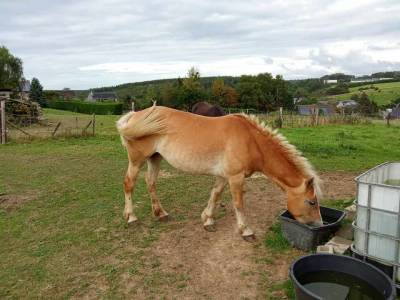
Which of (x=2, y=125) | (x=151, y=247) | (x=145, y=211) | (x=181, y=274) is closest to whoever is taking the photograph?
(x=181, y=274)

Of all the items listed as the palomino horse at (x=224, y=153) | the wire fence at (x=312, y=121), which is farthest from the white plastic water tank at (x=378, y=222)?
A: the wire fence at (x=312, y=121)

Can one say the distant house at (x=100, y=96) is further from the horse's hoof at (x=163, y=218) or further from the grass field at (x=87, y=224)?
the horse's hoof at (x=163, y=218)

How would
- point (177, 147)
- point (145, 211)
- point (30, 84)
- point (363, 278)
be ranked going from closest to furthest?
1. point (363, 278)
2. point (177, 147)
3. point (145, 211)
4. point (30, 84)

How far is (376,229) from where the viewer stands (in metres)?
3.75

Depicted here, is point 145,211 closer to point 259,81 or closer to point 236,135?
point 236,135

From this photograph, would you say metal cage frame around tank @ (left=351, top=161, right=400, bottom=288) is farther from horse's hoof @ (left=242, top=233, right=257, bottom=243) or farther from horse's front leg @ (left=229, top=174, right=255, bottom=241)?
horse's front leg @ (left=229, top=174, right=255, bottom=241)

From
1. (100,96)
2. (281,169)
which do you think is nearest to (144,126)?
(281,169)

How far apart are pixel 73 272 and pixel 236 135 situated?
2712mm

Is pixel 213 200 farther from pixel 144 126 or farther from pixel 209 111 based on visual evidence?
pixel 209 111

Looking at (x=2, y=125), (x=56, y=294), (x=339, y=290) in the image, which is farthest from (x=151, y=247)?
(x=2, y=125)

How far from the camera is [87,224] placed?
234 inches

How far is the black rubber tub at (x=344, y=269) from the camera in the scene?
3326mm

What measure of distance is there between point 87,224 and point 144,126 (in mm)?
1856

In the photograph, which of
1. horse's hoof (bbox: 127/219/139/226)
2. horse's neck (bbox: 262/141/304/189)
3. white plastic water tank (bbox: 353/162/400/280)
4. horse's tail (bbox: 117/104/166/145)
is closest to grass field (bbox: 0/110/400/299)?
horse's hoof (bbox: 127/219/139/226)
